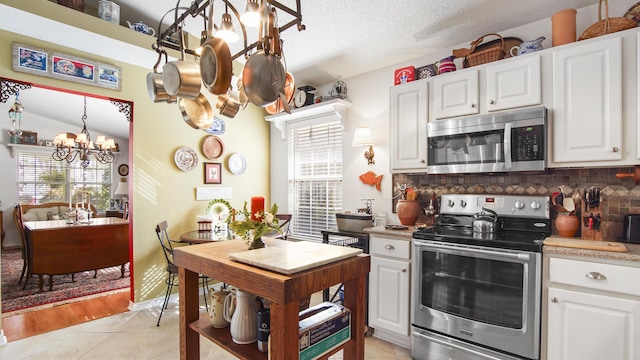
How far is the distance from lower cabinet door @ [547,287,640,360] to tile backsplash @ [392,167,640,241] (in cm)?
60

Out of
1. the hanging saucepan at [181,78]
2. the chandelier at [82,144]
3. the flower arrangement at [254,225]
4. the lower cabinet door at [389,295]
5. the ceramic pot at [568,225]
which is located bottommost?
the lower cabinet door at [389,295]

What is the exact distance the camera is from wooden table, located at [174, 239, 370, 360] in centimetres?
104

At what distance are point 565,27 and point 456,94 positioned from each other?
2.51 feet

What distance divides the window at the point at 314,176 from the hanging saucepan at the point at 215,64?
96.6 inches

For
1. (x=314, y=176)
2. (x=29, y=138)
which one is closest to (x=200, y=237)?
(x=314, y=176)

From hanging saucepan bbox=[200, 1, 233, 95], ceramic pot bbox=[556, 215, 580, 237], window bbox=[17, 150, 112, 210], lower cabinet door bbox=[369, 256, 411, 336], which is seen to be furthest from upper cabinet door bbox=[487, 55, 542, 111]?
window bbox=[17, 150, 112, 210]

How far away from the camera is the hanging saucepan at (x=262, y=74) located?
125 cm

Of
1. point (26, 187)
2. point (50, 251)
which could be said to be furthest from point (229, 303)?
point (26, 187)

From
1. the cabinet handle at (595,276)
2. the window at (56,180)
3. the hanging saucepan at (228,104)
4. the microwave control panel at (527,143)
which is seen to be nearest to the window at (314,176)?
the microwave control panel at (527,143)

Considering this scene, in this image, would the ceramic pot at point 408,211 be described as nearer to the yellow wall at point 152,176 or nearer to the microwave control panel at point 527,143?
the microwave control panel at point 527,143

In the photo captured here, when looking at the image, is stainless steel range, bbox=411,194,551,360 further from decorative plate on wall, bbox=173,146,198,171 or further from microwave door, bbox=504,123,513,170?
decorative plate on wall, bbox=173,146,198,171

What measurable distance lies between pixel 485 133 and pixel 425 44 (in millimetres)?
1051

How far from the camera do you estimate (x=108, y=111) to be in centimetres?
565

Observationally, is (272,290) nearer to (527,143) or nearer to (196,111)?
(196,111)
